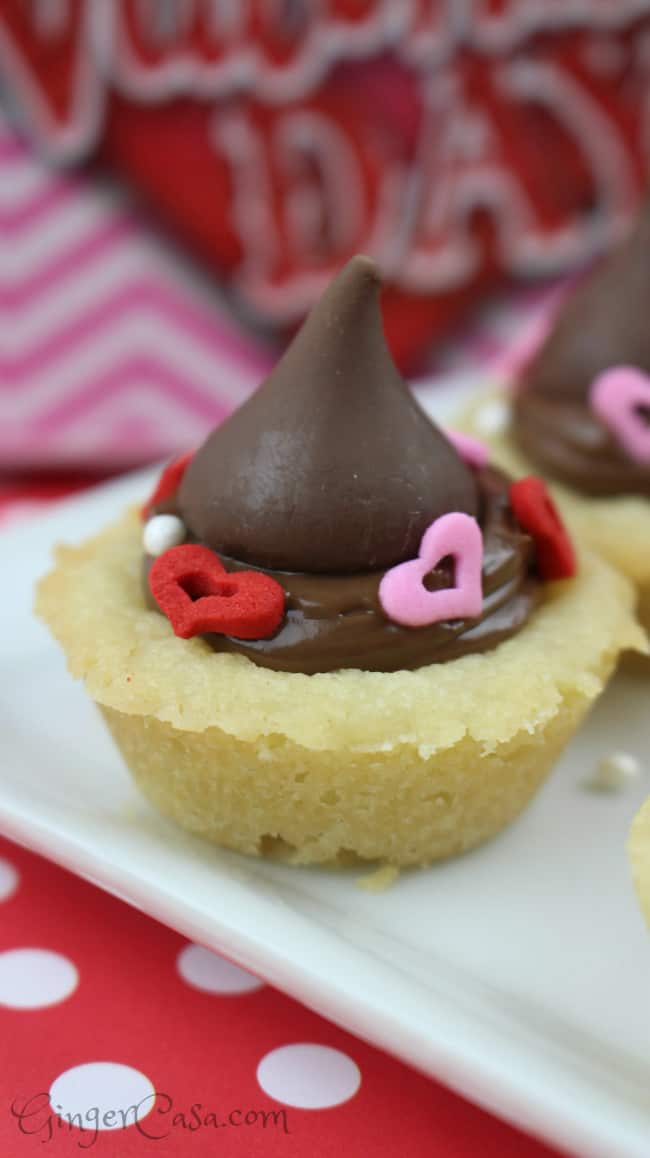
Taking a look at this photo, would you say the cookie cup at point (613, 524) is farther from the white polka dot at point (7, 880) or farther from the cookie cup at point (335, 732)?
the white polka dot at point (7, 880)

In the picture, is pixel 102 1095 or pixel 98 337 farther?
pixel 98 337

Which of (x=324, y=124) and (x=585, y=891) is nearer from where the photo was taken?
(x=585, y=891)

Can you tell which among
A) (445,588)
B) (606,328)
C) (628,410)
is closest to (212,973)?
(445,588)

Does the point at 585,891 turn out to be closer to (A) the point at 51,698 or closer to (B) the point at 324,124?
(A) the point at 51,698

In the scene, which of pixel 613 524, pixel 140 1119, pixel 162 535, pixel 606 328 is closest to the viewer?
pixel 140 1119

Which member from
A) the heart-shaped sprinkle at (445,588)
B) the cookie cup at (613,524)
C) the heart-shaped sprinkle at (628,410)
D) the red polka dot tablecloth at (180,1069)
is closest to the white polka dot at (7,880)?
the red polka dot tablecloth at (180,1069)

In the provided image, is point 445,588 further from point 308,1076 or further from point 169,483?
point 308,1076

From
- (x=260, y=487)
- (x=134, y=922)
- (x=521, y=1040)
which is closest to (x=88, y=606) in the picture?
(x=260, y=487)
